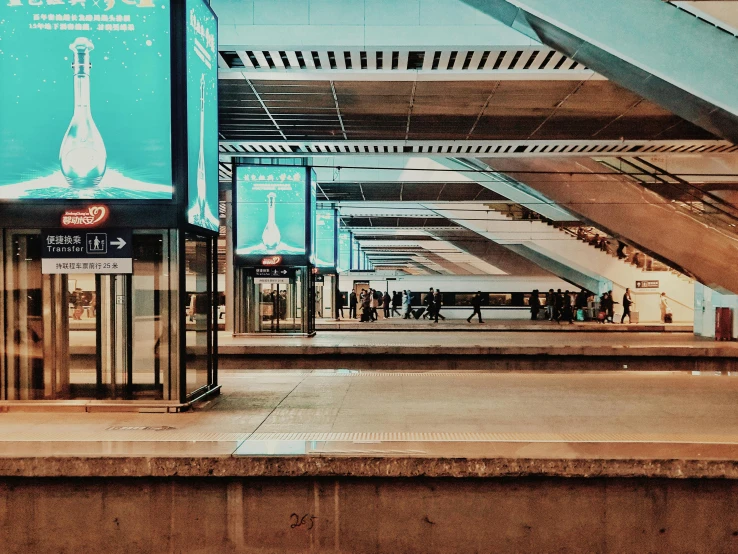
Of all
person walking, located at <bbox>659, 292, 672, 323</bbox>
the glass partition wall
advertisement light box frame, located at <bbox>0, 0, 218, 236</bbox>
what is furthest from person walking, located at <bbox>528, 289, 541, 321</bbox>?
advertisement light box frame, located at <bbox>0, 0, 218, 236</bbox>

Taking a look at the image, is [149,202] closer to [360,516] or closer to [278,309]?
[360,516]

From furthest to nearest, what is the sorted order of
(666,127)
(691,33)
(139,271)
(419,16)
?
(666,127)
(419,16)
(691,33)
(139,271)

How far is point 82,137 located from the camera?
6.92 metres

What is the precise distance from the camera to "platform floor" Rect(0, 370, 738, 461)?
5535 millimetres

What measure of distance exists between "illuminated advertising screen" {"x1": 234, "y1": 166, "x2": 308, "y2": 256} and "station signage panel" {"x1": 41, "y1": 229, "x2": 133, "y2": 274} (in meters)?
11.7

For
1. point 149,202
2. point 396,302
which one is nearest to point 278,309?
point 149,202

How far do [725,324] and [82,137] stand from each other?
19518mm

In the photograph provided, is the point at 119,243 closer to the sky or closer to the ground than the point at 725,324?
closer to the sky

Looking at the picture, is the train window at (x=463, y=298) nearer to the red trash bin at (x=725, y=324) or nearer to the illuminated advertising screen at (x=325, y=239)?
the illuminated advertising screen at (x=325, y=239)

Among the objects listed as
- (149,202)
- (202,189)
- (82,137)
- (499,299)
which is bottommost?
(499,299)

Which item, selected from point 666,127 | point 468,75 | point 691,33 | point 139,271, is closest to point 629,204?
point 666,127

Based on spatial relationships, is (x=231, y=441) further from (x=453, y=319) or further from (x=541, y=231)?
(x=453, y=319)

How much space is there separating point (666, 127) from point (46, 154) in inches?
506

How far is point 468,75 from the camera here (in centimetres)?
1202
